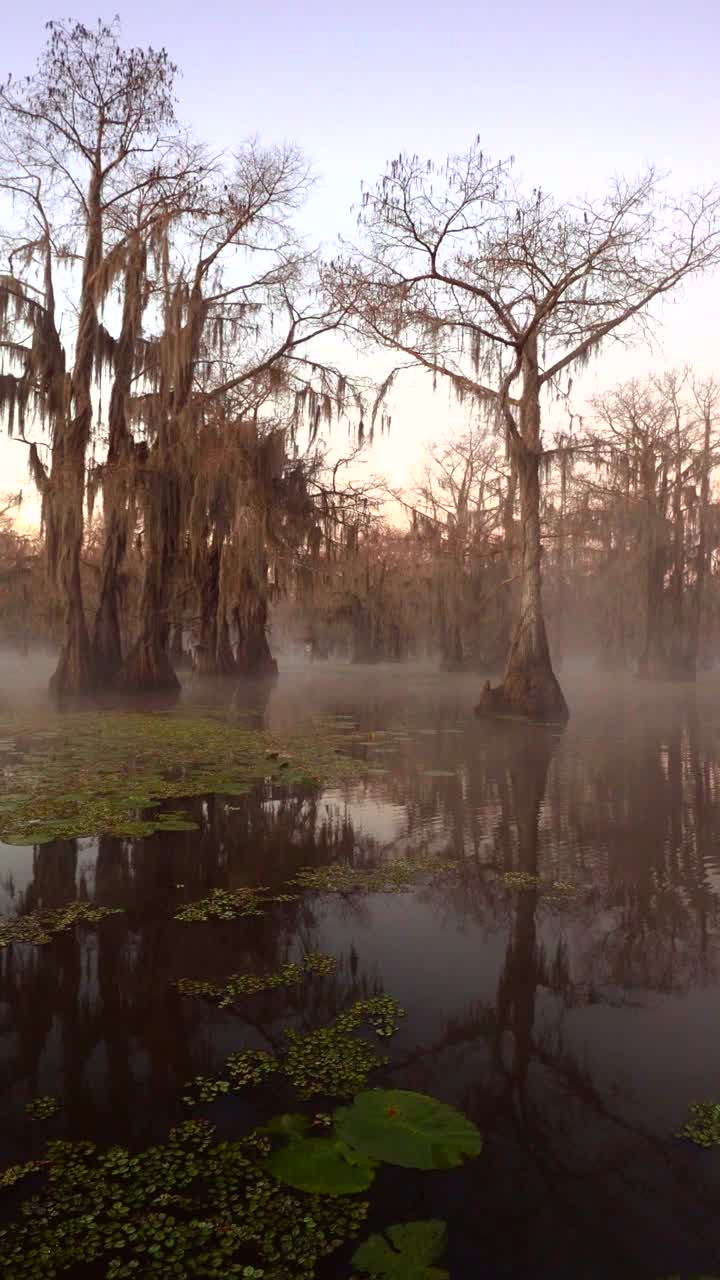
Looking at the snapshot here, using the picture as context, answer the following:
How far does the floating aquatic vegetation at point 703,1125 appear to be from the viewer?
7.25ft

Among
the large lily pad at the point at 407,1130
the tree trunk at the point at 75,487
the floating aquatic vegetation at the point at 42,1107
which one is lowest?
the floating aquatic vegetation at the point at 42,1107

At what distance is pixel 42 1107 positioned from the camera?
2320 mm

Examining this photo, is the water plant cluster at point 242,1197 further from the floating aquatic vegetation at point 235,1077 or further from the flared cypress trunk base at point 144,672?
the flared cypress trunk base at point 144,672

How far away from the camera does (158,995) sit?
307cm

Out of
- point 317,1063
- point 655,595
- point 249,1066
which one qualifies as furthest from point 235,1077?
point 655,595

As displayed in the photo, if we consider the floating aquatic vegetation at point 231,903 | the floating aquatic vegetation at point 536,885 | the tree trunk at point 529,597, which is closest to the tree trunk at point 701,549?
the tree trunk at point 529,597

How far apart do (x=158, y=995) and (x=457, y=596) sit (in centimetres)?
2369

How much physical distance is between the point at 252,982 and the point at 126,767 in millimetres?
5260

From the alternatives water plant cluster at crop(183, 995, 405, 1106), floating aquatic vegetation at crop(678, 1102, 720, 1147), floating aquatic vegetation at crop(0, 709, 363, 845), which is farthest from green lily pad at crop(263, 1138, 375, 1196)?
floating aquatic vegetation at crop(0, 709, 363, 845)

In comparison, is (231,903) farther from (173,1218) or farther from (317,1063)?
(173,1218)

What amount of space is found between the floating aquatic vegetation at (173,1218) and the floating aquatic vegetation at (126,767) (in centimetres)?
334

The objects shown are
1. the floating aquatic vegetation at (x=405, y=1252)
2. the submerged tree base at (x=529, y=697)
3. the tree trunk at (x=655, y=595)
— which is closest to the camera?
the floating aquatic vegetation at (x=405, y=1252)

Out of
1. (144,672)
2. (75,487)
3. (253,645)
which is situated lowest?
(144,672)

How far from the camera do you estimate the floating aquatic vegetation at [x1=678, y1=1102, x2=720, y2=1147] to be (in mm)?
2209
